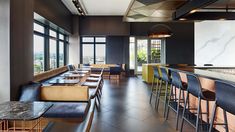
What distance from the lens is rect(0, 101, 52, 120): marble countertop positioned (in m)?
1.81

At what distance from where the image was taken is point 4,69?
3309 millimetres

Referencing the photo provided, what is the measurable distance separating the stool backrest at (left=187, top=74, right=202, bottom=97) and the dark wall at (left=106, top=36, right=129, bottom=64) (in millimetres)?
9551

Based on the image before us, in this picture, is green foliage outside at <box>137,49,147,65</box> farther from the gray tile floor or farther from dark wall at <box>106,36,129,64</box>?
the gray tile floor

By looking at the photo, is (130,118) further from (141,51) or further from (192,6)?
(141,51)

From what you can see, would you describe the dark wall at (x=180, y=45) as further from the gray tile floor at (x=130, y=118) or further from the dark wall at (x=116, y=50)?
the gray tile floor at (x=130, y=118)

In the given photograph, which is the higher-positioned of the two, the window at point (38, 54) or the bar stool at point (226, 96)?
the window at point (38, 54)

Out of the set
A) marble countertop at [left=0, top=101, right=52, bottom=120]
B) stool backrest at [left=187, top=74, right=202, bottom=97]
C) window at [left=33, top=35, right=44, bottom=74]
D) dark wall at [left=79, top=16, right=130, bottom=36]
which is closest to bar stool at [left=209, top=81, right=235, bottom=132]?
stool backrest at [left=187, top=74, right=202, bottom=97]

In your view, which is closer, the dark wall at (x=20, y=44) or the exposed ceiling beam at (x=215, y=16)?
the dark wall at (x=20, y=44)

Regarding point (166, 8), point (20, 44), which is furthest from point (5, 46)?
point (166, 8)

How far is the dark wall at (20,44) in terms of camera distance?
3.41m

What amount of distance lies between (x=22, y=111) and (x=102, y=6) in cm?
856

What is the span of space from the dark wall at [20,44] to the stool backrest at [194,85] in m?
2.83

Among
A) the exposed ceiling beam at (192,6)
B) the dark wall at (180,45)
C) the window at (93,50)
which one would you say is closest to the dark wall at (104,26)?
the window at (93,50)

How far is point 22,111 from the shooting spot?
2.00 m
